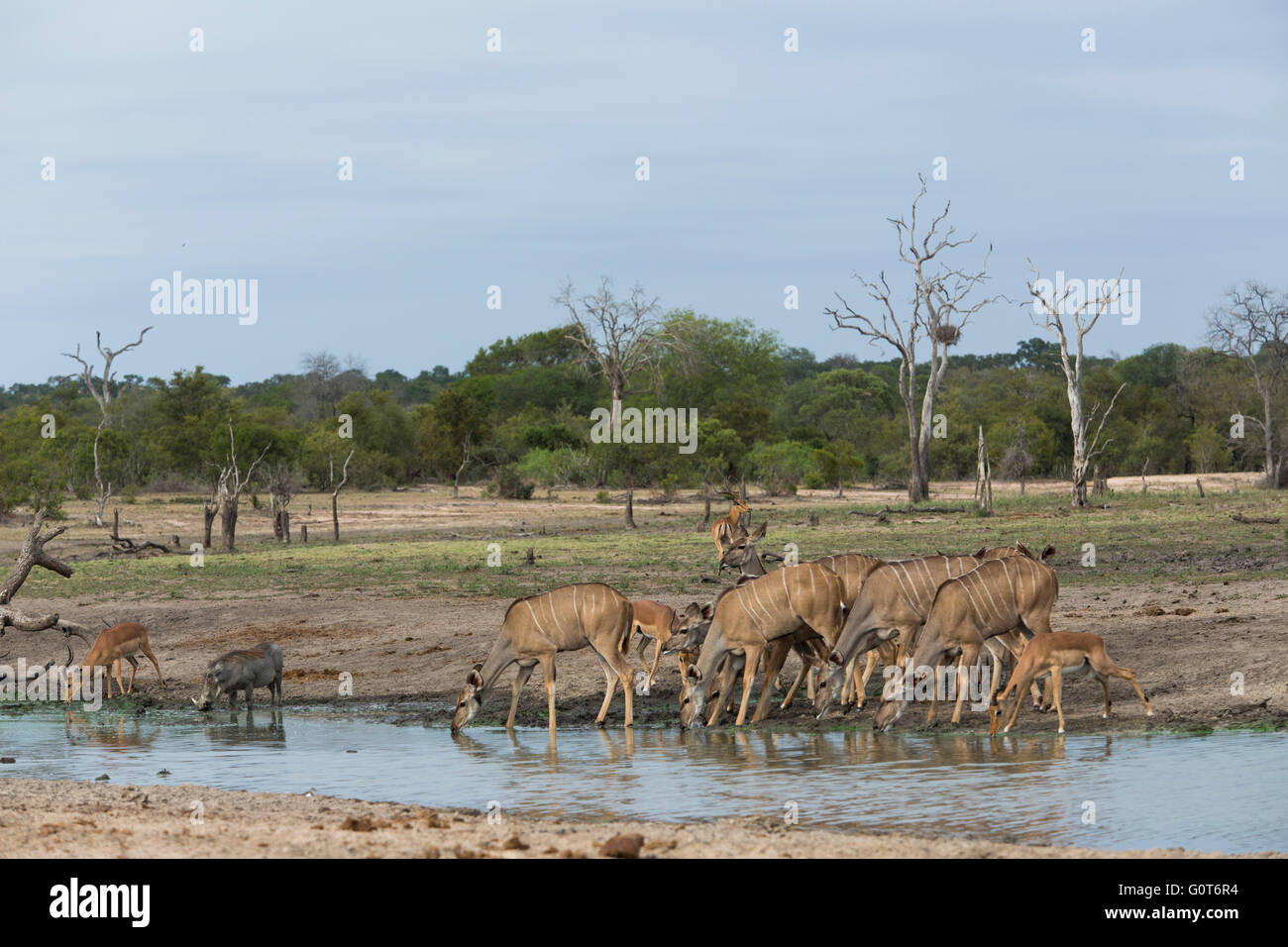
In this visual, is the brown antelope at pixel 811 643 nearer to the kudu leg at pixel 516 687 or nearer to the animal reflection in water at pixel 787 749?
the animal reflection in water at pixel 787 749

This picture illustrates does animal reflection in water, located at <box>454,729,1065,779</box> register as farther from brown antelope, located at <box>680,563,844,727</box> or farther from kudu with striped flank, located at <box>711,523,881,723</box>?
kudu with striped flank, located at <box>711,523,881,723</box>

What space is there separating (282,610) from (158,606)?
2297mm

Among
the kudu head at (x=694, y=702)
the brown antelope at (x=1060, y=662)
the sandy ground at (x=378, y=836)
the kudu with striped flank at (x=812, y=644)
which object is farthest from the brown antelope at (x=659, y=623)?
the sandy ground at (x=378, y=836)

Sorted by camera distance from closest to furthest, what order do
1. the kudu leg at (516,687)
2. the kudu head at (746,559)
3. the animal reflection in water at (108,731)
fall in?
the animal reflection in water at (108,731)
the kudu leg at (516,687)
the kudu head at (746,559)

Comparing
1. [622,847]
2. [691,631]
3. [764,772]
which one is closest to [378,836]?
[622,847]

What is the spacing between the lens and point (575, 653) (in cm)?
1514

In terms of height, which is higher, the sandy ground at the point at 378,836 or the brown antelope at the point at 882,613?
the brown antelope at the point at 882,613

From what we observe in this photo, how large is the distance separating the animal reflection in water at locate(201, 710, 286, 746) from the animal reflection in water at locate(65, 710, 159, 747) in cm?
53

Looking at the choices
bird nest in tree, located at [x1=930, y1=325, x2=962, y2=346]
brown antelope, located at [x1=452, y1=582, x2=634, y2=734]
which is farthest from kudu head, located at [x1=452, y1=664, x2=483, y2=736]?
bird nest in tree, located at [x1=930, y1=325, x2=962, y2=346]

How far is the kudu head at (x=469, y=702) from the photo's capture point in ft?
38.4

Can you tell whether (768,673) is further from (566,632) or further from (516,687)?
(516,687)

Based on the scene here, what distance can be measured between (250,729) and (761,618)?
467cm
